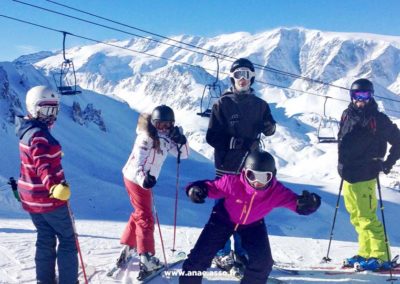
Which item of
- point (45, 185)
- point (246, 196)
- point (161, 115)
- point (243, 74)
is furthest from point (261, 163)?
point (45, 185)

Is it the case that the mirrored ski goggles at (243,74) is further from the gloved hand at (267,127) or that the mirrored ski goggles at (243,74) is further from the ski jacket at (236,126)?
the gloved hand at (267,127)

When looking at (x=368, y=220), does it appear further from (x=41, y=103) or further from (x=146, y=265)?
(x=41, y=103)

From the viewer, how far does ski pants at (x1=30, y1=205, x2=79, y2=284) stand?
15.3 ft

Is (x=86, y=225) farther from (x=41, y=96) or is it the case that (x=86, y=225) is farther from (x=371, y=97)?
(x=371, y=97)

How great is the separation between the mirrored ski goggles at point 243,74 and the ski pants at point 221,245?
172cm

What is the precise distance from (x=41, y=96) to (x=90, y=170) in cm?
5448

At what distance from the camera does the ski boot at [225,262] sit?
5.77m

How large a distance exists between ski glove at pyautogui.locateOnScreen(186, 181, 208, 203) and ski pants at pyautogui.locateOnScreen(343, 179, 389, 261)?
2599 millimetres

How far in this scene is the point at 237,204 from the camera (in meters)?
4.68

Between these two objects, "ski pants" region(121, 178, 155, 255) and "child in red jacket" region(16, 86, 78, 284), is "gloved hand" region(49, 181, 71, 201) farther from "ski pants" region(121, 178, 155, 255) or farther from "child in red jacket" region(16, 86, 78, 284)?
"ski pants" region(121, 178, 155, 255)

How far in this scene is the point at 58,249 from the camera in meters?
4.75

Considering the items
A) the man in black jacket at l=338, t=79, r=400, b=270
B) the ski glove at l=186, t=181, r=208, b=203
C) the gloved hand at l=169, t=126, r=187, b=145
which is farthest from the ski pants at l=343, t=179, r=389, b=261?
the ski glove at l=186, t=181, r=208, b=203

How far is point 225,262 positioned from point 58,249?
2.04 meters

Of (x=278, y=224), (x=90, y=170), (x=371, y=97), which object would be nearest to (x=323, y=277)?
(x=371, y=97)
